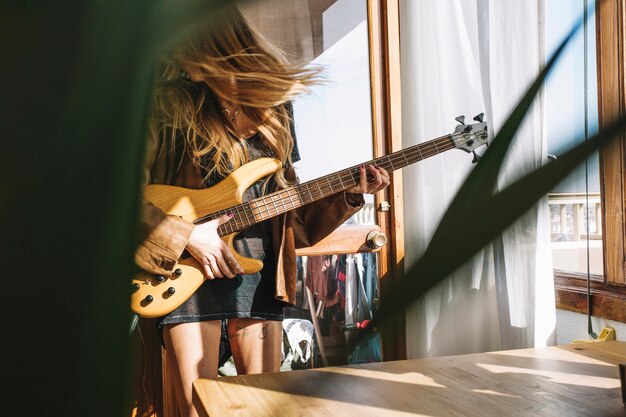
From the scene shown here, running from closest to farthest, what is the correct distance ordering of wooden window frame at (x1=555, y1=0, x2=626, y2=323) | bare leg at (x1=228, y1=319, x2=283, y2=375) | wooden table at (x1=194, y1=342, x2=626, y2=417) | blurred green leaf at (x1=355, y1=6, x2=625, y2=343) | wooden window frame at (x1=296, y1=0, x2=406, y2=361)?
blurred green leaf at (x1=355, y1=6, x2=625, y2=343)
wooden table at (x1=194, y1=342, x2=626, y2=417)
bare leg at (x1=228, y1=319, x2=283, y2=375)
wooden window frame at (x1=555, y1=0, x2=626, y2=323)
wooden window frame at (x1=296, y1=0, x2=406, y2=361)

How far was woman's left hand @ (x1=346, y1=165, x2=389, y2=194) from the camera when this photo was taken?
1.40m

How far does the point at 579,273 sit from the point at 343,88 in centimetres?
91

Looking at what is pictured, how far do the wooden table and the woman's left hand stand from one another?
0.91 meters

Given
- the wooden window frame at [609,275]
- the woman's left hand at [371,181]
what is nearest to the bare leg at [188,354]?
the woman's left hand at [371,181]

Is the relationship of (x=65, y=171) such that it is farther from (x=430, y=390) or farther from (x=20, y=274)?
(x=430, y=390)

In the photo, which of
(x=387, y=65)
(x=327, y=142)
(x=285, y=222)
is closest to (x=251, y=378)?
(x=285, y=222)

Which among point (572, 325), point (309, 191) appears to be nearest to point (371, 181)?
point (309, 191)

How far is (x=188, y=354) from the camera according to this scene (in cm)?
132

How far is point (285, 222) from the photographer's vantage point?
57.5 inches

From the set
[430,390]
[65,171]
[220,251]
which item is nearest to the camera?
[65,171]

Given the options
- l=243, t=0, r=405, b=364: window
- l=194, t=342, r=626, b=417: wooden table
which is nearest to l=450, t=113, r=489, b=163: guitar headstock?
l=243, t=0, r=405, b=364: window

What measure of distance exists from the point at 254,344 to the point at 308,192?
0.38 metres

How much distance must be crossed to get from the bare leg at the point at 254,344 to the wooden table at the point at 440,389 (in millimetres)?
903

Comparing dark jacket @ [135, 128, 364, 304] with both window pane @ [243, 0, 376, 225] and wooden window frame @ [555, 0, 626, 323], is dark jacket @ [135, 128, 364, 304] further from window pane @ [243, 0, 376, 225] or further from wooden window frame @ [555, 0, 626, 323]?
wooden window frame @ [555, 0, 626, 323]
